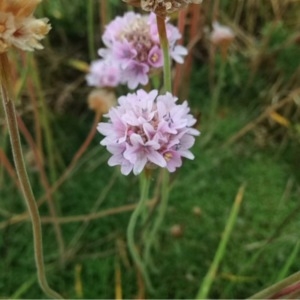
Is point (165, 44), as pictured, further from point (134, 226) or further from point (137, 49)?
point (134, 226)

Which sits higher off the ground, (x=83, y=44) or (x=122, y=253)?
(x=83, y=44)

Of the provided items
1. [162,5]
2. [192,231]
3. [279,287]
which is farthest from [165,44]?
[192,231]

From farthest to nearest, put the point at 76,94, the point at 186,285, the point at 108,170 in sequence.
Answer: the point at 76,94 → the point at 108,170 → the point at 186,285

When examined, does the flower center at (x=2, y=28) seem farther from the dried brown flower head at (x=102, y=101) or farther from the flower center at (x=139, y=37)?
the dried brown flower head at (x=102, y=101)

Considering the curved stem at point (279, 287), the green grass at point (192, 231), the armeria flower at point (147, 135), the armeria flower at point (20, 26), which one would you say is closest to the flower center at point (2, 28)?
the armeria flower at point (20, 26)

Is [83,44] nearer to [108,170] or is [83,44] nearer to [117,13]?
[117,13]

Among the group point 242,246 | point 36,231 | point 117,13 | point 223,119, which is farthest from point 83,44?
point 36,231
